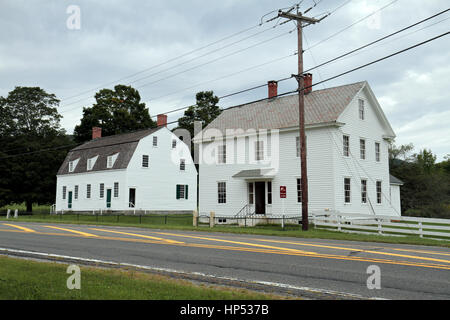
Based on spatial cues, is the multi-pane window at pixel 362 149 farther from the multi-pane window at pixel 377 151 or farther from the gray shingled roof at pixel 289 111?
the gray shingled roof at pixel 289 111

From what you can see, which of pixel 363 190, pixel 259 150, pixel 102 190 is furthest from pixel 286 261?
pixel 102 190

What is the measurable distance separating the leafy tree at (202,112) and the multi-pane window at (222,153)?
2896 cm

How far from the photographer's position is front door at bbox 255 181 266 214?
28188 millimetres

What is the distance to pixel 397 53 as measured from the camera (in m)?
14.2

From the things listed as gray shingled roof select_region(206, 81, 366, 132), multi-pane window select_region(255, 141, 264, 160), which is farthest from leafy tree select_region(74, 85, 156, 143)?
multi-pane window select_region(255, 141, 264, 160)

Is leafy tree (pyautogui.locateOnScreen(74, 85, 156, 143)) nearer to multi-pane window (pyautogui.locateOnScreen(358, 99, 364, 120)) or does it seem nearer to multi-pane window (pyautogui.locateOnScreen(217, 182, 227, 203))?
multi-pane window (pyautogui.locateOnScreen(217, 182, 227, 203))

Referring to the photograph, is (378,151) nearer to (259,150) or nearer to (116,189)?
(259,150)

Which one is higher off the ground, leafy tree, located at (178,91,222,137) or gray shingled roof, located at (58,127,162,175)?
leafy tree, located at (178,91,222,137)

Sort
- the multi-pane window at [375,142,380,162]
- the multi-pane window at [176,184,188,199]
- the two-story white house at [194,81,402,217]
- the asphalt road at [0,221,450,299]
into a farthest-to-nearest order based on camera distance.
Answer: the multi-pane window at [176,184,188,199] → the multi-pane window at [375,142,380,162] → the two-story white house at [194,81,402,217] → the asphalt road at [0,221,450,299]

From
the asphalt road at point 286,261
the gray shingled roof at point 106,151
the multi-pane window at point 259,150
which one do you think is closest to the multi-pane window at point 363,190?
the multi-pane window at point 259,150

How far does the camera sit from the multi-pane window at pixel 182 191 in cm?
4558

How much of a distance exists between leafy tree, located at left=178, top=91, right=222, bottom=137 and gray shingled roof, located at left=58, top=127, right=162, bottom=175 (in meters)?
14.9

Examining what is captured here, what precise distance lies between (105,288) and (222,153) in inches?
938
